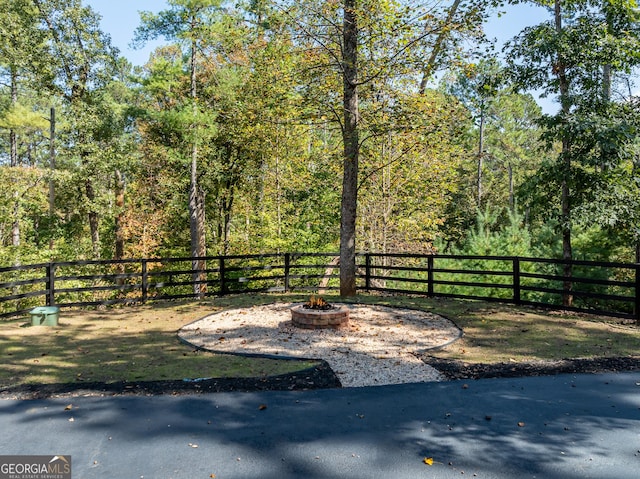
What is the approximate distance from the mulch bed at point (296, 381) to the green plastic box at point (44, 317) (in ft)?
12.8

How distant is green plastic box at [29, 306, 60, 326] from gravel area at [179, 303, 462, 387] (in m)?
2.79

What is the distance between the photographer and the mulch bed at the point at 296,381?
497 cm

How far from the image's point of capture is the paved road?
3.31 m

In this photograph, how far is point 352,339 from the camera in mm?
7242

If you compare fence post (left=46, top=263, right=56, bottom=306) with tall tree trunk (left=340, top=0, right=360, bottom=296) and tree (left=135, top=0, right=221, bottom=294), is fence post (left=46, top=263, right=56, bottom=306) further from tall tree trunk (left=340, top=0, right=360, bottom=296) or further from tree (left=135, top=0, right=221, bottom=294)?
tall tree trunk (left=340, top=0, right=360, bottom=296)

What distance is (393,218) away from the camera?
689 inches

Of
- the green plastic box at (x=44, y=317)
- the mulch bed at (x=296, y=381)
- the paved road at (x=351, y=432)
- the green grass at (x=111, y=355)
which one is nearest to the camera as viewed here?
the paved road at (x=351, y=432)

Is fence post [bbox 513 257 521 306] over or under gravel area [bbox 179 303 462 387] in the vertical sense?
over

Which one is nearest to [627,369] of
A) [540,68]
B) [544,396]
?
[544,396]

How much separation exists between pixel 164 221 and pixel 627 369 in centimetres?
2121

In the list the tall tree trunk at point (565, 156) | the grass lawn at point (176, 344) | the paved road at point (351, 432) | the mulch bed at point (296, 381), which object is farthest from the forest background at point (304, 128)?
the paved road at point (351, 432)

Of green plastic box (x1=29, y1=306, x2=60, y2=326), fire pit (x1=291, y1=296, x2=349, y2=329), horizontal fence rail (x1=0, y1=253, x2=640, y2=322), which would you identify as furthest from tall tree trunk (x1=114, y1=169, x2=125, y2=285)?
fire pit (x1=291, y1=296, x2=349, y2=329)

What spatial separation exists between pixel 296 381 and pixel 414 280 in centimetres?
705

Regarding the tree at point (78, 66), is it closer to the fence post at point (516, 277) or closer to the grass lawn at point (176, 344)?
the grass lawn at point (176, 344)
